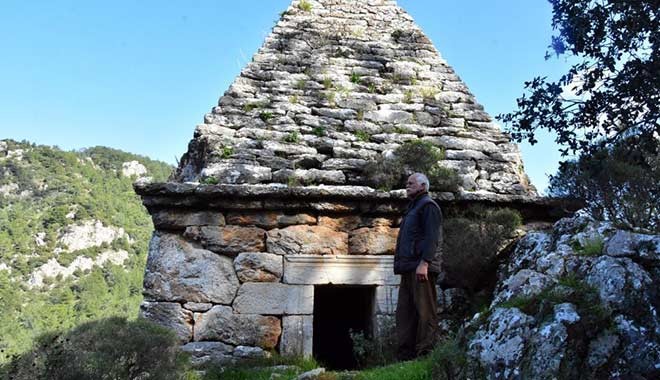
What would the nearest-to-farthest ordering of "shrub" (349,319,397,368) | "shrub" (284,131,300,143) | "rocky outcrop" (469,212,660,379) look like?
1. "rocky outcrop" (469,212,660,379)
2. "shrub" (349,319,397,368)
3. "shrub" (284,131,300,143)

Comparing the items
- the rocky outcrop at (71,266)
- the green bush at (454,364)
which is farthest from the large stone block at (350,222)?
the rocky outcrop at (71,266)

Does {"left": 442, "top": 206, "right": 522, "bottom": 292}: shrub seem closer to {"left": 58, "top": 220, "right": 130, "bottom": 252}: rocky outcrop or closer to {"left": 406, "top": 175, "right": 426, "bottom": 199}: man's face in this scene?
{"left": 406, "top": 175, "right": 426, "bottom": 199}: man's face

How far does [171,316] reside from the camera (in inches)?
193

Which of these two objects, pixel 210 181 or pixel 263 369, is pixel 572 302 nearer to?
pixel 263 369

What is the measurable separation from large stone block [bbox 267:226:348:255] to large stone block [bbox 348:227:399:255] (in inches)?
3.1

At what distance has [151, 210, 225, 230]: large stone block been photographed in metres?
5.14

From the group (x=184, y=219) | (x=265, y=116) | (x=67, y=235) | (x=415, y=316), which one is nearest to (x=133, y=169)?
(x=67, y=235)

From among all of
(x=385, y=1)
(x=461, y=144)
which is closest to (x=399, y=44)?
(x=385, y=1)

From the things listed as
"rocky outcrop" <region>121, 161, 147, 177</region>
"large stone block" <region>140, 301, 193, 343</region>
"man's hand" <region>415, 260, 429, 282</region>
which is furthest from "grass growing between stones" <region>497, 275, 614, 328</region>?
"rocky outcrop" <region>121, 161, 147, 177</region>

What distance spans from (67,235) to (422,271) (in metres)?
34.5

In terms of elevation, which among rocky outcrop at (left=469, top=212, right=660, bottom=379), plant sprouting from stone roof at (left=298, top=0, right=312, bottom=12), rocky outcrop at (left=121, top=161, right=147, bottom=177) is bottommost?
rocky outcrop at (left=469, top=212, right=660, bottom=379)

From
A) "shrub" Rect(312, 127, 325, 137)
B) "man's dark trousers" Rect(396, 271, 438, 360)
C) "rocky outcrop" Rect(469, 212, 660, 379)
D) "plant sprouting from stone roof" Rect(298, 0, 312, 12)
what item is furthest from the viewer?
"plant sprouting from stone roof" Rect(298, 0, 312, 12)

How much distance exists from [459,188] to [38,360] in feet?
12.7

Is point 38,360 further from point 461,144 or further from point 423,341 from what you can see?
point 461,144
